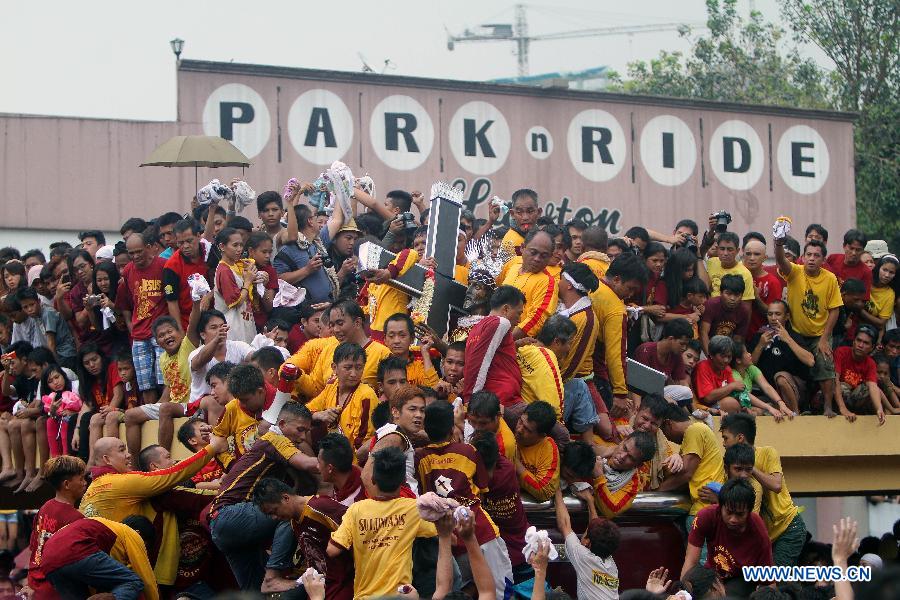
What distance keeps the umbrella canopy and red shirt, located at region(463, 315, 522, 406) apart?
17.7 ft

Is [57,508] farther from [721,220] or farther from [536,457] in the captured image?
[721,220]

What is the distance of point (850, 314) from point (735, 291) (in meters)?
1.63

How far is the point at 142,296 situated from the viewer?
1177 cm

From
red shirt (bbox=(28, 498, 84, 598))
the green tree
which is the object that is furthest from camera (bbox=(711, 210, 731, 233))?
the green tree

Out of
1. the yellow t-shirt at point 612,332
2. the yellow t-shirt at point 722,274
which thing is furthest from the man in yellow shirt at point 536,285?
the yellow t-shirt at point 722,274

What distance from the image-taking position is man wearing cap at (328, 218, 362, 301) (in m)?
12.3

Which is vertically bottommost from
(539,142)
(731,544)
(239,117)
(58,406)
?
(731,544)

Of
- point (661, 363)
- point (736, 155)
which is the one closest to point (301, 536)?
point (661, 363)

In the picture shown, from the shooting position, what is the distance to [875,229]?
1065 inches

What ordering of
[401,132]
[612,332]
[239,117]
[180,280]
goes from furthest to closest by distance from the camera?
[401,132] → [239,117] → [180,280] → [612,332]

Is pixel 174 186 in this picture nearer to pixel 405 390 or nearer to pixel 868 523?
pixel 405 390

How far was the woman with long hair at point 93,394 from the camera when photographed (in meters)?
11.7

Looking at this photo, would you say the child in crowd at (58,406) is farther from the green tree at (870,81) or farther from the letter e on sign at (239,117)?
the green tree at (870,81)

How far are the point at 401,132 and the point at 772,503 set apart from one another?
37.3 ft
